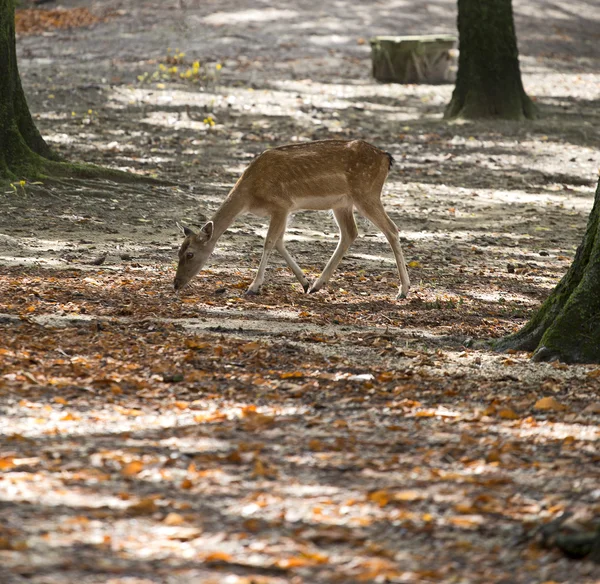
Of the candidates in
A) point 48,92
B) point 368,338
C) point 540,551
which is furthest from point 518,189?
point 540,551

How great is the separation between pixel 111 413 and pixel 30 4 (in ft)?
89.7

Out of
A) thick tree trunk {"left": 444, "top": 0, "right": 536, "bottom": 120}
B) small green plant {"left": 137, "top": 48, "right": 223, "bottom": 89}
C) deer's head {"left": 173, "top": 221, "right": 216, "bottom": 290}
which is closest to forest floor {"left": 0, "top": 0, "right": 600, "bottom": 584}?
deer's head {"left": 173, "top": 221, "right": 216, "bottom": 290}

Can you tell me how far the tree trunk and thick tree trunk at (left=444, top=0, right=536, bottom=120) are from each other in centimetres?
845

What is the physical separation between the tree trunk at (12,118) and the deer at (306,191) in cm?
345

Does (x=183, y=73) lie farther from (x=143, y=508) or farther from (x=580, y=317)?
(x=143, y=508)

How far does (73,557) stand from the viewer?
139 inches

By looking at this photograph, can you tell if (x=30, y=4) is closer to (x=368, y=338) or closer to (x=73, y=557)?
(x=368, y=338)

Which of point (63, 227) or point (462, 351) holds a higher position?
point (462, 351)

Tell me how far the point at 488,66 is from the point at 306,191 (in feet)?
30.7

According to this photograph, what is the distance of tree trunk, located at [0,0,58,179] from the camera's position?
11.1m

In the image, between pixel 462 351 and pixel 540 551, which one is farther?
pixel 462 351

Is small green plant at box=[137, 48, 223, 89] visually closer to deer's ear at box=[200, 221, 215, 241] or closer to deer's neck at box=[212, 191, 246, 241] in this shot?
deer's neck at box=[212, 191, 246, 241]

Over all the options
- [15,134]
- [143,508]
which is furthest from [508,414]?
[15,134]

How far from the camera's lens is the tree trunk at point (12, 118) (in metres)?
11.1
